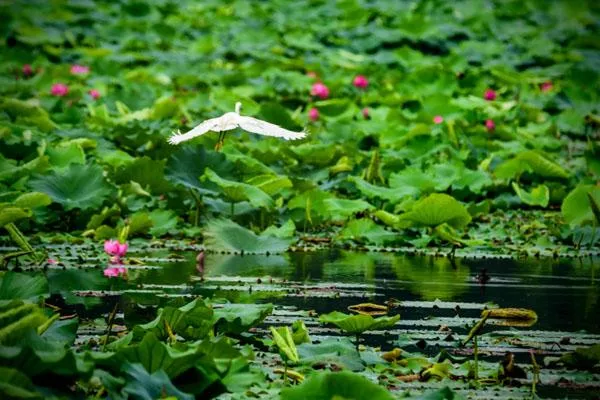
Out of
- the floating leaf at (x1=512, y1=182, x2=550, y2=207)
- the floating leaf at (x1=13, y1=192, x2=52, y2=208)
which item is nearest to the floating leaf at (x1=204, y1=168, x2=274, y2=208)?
the floating leaf at (x1=13, y1=192, x2=52, y2=208)

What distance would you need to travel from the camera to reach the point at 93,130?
6816 millimetres

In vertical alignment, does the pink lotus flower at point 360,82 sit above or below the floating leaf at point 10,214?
above

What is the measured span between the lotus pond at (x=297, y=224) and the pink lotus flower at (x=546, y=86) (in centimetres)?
2

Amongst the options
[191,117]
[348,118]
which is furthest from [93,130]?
[348,118]

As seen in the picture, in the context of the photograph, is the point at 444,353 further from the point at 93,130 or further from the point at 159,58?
the point at 159,58

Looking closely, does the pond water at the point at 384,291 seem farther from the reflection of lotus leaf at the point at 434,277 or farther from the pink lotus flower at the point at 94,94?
the pink lotus flower at the point at 94,94

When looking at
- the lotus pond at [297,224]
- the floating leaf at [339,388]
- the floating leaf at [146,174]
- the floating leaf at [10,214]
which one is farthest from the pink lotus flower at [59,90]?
the floating leaf at [339,388]

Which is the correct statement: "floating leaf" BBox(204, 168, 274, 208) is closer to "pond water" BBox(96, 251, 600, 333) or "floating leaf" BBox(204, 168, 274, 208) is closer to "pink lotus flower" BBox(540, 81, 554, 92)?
"pond water" BBox(96, 251, 600, 333)

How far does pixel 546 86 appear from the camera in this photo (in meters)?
9.38

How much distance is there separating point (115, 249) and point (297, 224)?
103 centimetres

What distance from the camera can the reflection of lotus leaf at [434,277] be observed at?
4.10 meters

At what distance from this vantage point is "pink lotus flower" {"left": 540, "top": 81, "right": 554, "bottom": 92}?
9.33 metres

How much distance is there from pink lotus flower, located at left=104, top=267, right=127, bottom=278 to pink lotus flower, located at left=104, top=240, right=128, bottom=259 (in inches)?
2.7

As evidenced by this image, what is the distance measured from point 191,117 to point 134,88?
0.61 meters
